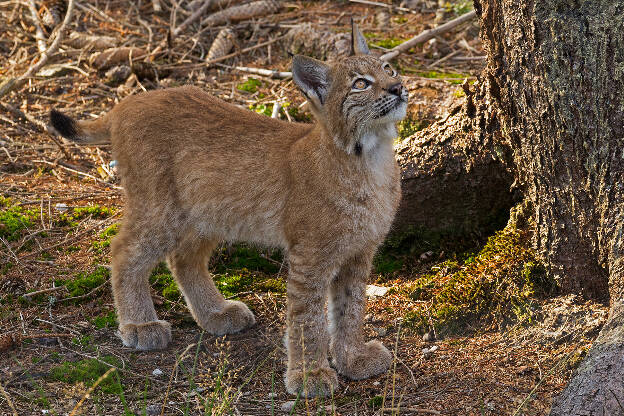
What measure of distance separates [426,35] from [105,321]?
171 inches

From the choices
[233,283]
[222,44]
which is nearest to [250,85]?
[222,44]

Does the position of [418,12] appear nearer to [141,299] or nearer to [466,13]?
[466,13]

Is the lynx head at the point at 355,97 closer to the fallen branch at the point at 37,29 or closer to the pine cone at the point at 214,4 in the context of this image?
the fallen branch at the point at 37,29

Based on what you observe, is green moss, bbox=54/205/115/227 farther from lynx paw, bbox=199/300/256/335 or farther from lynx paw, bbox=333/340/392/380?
lynx paw, bbox=333/340/392/380

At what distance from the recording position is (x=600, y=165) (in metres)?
3.91

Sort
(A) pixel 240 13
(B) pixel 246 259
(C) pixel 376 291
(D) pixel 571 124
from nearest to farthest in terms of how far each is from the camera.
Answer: (D) pixel 571 124, (C) pixel 376 291, (B) pixel 246 259, (A) pixel 240 13

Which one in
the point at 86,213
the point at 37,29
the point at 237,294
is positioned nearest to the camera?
the point at 237,294

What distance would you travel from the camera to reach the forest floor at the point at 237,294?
4.04 meters

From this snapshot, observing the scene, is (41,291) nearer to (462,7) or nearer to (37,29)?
(37,29)

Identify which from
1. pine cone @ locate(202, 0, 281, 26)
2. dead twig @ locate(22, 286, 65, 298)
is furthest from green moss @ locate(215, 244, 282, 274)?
pine cone @ locate(202, 0, 281, 26)

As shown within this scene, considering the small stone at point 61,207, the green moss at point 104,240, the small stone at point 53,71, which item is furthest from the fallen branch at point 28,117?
the green moss at point 104,240

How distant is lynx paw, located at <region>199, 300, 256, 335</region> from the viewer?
4.85 metres

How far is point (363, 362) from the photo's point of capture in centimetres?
435

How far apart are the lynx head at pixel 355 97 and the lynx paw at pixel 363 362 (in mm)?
1161
